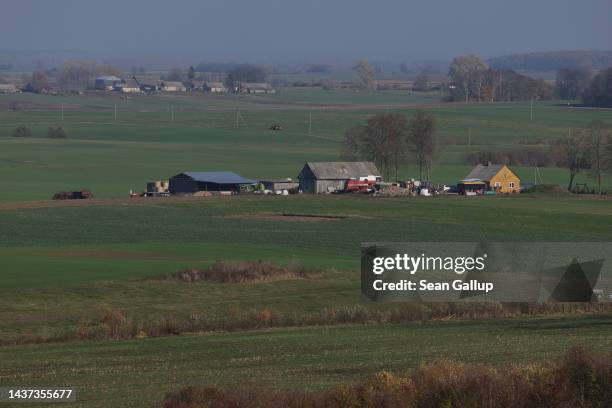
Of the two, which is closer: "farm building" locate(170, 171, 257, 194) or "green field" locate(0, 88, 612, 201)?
"farm building" locate(170, 171, 257, 194)

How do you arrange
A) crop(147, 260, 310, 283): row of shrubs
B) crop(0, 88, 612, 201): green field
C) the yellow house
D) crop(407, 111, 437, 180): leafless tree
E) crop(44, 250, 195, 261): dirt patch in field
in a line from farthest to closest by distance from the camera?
1. crop(0, 88, 612, 201): green field
2. crop(407, 111, 437, 180): leafless tree
3. the yellow house
4. crop(44, 250, 195, 261): dirt patch in field
5. crop(147, 260, 310, 283): row of shrubs

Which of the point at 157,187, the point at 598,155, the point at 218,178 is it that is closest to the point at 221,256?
the point at 157,187

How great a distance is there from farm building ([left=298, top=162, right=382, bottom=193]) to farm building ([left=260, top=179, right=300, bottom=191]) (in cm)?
57

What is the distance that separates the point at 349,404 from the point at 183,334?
459 inches

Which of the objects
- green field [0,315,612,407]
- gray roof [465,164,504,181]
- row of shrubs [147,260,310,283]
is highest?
green field [0,315,612,407]

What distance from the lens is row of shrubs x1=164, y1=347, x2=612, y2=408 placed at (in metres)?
15.1

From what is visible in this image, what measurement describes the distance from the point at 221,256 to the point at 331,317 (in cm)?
1396

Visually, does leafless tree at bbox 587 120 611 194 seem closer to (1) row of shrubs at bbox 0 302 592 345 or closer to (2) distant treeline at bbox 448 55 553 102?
(1) row of shrubs at bbox 0 302 592 345

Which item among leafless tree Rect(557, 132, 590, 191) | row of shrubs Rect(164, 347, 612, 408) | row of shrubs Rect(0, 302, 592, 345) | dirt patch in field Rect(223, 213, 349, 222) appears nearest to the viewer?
row of shrubs Rect(164, 347, 612, 408)

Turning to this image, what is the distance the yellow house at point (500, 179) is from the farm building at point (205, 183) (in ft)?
49.7

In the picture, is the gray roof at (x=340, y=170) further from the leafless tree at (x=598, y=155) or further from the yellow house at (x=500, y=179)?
the leafless tree at (x=598, y=155)

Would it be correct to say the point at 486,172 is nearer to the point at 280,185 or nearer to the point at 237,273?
the point at 280,185

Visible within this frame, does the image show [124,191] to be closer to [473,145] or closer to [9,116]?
[473,145]

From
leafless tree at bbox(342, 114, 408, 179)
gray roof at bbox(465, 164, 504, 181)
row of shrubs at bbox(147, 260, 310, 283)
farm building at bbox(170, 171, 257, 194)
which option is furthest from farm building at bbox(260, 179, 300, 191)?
row of shrubs at bbox(147, 260, 310, 283)
